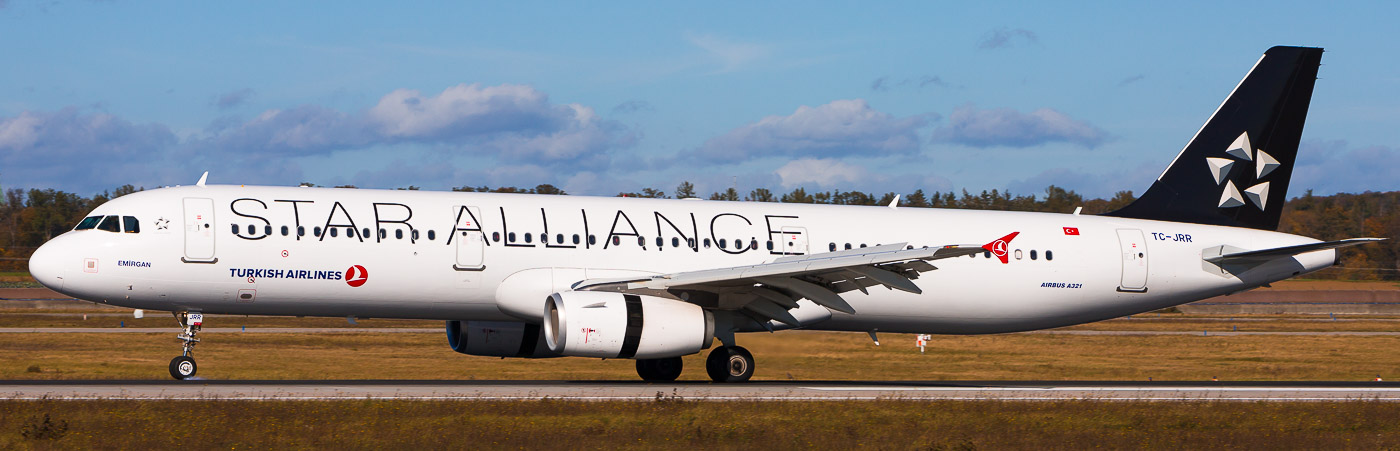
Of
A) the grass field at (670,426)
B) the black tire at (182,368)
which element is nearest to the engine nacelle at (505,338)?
the black tire at (182,368)

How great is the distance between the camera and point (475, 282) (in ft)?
78.3

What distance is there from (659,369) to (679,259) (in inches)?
117

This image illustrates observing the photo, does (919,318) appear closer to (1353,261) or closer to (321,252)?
(321,252)

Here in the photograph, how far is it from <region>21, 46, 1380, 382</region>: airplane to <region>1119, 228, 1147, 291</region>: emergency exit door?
1.2 inches

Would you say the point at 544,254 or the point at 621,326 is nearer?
the point at 621,326

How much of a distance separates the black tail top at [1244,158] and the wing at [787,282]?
307 inches

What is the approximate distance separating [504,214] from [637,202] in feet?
9.23

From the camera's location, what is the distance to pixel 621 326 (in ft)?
73.7

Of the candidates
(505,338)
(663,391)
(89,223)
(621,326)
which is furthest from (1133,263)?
(89,223)

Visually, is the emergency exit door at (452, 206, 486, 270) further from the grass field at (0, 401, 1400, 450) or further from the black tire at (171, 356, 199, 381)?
the grass field at (0, 401, 1400, 450)

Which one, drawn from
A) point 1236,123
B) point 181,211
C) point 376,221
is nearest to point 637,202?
point 376,221

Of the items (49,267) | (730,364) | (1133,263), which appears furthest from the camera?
(1133,263)

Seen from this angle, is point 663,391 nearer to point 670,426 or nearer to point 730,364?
point 730,364

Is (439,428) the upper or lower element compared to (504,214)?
lower
